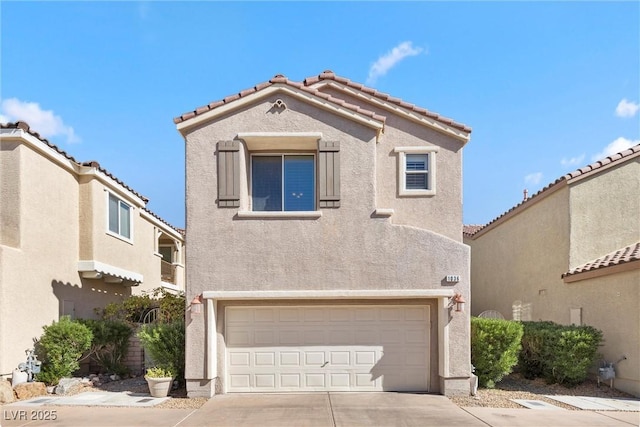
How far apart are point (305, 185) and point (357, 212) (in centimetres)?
164

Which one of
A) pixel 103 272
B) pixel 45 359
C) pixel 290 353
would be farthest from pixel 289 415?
pixel 103 272

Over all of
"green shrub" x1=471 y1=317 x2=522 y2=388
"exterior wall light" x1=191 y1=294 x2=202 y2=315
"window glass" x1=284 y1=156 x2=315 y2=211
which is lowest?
"green shrub" x1=471 y1=317 x2=522 y2=388

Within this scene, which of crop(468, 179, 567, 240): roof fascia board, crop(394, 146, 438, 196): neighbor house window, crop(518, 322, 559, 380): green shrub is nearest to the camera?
crop(518, 322, 559, 380): green shrub

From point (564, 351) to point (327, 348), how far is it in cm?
618

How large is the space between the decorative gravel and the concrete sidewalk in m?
0.43

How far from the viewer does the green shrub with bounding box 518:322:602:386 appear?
37.9 feet

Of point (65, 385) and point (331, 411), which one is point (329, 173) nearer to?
point (331, 411)

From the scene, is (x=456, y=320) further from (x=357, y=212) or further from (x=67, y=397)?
(x=67, y=397)

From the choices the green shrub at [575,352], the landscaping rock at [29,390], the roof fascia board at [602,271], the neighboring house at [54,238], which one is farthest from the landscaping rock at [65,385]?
the roof fascia board at [602,271]

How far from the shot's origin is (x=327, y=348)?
445 inches

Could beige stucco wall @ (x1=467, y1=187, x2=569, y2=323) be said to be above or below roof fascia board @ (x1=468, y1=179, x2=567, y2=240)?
below

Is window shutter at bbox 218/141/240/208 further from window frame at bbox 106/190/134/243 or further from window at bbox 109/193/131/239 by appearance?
window at bbox 109/193/131/239

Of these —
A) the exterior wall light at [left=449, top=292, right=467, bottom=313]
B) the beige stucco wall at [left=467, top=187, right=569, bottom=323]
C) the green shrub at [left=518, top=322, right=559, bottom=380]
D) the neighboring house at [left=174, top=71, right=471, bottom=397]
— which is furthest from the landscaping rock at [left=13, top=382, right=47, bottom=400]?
the beige stucco wall at [left=467, top=187, right=569, bottom=323]

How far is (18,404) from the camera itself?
32.8ft
